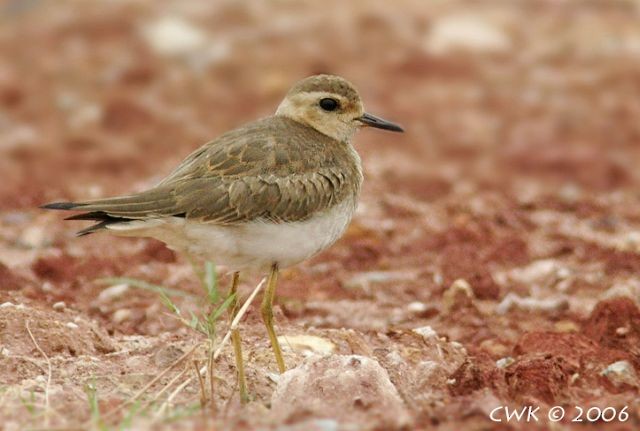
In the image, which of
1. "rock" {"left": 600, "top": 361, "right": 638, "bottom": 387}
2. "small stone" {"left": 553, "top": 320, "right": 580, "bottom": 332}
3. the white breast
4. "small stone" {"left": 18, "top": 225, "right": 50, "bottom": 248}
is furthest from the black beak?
"small stone" {"left": 18, "top": 225, "right": 50, "bottom": 248}

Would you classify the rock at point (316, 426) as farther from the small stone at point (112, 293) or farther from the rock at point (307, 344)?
the small stone at point (112, 293)

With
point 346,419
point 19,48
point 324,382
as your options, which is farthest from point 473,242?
point 19,48

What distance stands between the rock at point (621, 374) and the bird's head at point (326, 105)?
6.31 feet

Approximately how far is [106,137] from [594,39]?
5840mm

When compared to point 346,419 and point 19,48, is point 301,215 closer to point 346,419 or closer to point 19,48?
point 346,419

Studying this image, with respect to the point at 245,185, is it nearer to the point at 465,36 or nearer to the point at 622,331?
the point at 622,331

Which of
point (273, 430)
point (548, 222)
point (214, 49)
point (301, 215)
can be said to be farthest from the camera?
point (214, 49)

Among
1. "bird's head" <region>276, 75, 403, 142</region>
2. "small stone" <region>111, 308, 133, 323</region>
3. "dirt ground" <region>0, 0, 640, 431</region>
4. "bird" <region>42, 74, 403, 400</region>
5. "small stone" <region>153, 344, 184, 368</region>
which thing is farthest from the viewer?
"small stone" <region>111, 308, 133, 323</region>

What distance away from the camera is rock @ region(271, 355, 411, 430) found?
483 centimetres

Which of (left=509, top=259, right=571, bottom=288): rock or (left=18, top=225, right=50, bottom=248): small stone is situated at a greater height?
(left=18, top=225, right=50, bottom=248): small stone

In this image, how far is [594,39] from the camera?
13.5 meters

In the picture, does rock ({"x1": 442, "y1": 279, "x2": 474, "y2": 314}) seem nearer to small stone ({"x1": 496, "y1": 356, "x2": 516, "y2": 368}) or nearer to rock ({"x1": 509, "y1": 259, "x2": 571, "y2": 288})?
rock ({"x1": 509, "y1": 259, "x2": 571, "y2": 288})

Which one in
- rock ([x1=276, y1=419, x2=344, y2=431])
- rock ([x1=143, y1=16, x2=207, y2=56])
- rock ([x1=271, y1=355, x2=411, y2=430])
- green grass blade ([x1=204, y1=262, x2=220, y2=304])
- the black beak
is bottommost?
rock ([x1=271, y1=355, x2=411, y2=430])

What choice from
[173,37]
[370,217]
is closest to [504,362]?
[370,217]
